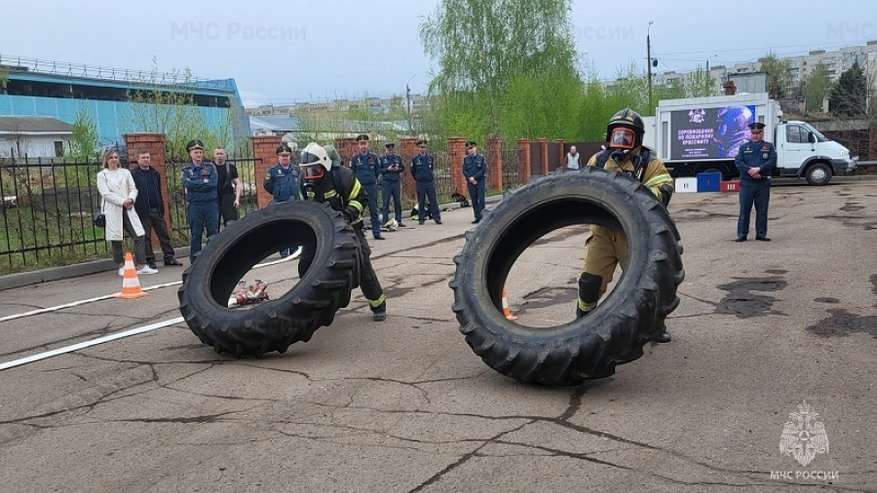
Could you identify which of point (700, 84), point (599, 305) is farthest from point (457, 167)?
point (700, 84)

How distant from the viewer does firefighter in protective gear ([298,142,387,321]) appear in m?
7.54

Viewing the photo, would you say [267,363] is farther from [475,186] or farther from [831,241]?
[475,186]

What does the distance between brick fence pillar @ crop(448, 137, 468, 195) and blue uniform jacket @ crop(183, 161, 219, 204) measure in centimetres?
1461

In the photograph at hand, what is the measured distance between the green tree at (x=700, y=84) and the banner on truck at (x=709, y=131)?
95.3 feet

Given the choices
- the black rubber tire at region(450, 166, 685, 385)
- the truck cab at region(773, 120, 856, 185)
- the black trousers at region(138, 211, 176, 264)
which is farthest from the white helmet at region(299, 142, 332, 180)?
the truck cab at region(773, 120, 856, 185)

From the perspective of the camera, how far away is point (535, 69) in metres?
44.6

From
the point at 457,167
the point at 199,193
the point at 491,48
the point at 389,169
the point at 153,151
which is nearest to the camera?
the point at 199,193

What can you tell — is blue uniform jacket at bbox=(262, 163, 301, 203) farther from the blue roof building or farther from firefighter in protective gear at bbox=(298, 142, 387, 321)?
the blue roof building

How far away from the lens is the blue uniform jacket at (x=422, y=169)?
17781mm

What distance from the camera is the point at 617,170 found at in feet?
19.4

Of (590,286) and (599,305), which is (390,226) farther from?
(599,305)

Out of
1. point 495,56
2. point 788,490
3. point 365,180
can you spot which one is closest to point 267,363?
point 788,490

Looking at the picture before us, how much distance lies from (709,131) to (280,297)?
22.3m

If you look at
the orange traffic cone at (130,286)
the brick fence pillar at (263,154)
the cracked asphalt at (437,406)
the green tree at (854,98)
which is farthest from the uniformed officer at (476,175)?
the green tree at (854,98)
